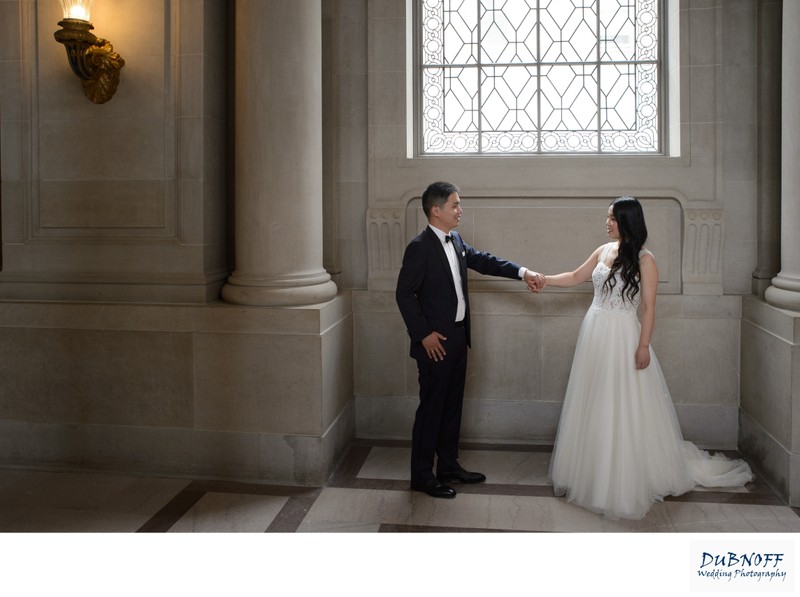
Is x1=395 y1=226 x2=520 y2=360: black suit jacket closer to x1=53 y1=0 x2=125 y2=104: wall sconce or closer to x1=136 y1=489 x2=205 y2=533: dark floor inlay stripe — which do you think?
x1=136 y1=489 x2=205 y2=533: dark floor inlay stripe

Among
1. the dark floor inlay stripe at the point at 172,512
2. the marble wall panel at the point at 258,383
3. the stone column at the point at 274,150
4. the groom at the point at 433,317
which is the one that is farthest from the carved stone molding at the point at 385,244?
the dark floor inlay stripe at the point at 172,512

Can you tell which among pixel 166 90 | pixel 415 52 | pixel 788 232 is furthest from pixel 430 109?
pixel 788 232

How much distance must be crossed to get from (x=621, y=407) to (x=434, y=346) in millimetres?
1275

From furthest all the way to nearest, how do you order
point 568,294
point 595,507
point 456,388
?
point 568,294, point 456,388, point 595,507

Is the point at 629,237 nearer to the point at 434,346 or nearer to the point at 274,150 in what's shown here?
the point at 434,346

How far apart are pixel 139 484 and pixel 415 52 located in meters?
4.09

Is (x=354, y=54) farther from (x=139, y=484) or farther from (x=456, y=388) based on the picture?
(x=139, y=484)

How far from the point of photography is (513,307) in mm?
6273

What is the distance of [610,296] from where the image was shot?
5121 mm

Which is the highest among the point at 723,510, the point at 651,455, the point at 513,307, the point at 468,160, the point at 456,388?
the point at 468,160

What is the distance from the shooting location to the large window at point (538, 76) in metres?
6.32

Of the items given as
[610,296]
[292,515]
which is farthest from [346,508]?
[610,296]

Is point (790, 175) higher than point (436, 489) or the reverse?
higher

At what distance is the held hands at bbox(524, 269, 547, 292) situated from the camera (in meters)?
5.67
